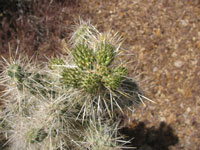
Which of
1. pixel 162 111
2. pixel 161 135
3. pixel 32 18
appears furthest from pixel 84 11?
pixel 161 135

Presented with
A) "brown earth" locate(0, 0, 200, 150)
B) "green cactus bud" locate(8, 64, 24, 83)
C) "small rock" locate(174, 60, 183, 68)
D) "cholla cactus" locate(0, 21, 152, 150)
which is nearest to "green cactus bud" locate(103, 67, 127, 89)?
"cholla cactus" locate(0, 21, 152, 150)

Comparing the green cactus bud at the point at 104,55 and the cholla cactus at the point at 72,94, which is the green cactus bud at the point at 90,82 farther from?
the green cactus bud at the point at 104,55

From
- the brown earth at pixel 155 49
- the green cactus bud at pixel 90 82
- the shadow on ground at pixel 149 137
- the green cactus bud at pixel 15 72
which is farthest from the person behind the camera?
the brown earth at pixel 155 49

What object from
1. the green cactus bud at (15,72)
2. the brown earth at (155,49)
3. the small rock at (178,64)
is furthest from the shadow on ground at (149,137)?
the green cactus bud at (15,72)

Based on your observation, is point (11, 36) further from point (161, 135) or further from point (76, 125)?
point (161, 135)

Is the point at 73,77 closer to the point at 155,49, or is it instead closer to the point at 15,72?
the point at 15,72

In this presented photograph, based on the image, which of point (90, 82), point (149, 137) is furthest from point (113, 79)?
point (149, 137)

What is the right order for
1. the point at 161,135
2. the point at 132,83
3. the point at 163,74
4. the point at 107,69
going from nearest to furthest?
the point at 107,69 < the point at 132,83 < the point at 161,135 < the point at 163,74
